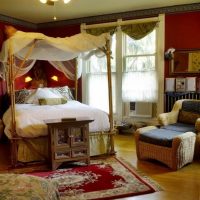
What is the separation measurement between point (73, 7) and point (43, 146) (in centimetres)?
282

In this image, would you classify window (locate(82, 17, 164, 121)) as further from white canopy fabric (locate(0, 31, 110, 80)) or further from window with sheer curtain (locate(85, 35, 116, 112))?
white canopy fabric (locate(0, 31, 110, 80))

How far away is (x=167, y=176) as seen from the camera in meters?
3.55

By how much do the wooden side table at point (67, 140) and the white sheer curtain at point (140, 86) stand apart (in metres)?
2.18

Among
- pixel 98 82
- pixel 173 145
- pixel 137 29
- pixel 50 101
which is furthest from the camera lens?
pixel 98 82

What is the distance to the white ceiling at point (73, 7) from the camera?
5.01 metres

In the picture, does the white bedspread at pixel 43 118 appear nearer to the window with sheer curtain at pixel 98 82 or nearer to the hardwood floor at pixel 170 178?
the hardwood floor at pixel 170 178

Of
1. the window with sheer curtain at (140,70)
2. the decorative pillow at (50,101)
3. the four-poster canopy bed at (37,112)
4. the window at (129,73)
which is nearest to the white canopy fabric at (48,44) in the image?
the four-poster canopy bed at (37,112)

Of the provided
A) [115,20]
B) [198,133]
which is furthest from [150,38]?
[198,133]

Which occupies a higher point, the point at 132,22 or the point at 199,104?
the point at 132,22

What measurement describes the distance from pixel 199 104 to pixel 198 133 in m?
0.66

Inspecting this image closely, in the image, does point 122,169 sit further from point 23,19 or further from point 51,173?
point 23,19

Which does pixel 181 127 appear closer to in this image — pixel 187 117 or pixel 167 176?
pixel 187 117

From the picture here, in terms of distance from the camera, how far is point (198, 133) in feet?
13.8

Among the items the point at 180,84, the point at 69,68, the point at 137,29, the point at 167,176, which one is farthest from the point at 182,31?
the point at 167,176
